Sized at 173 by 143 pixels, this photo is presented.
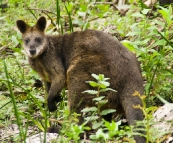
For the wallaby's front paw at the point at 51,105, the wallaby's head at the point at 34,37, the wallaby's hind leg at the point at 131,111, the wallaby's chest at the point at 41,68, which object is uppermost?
the wallaby's head at the point at 34,37

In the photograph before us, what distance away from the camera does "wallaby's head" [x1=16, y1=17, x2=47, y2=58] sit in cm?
690

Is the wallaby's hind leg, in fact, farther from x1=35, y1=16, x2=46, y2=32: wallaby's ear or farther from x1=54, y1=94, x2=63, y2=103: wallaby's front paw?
x1=35, y1=16, x2=46, y2=32: wallaby's ear

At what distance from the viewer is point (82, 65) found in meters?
6.18

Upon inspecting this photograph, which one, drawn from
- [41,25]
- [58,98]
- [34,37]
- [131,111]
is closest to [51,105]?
[58,98]

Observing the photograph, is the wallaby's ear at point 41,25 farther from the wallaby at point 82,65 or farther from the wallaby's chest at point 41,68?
the wallaby's chest at point 41,68

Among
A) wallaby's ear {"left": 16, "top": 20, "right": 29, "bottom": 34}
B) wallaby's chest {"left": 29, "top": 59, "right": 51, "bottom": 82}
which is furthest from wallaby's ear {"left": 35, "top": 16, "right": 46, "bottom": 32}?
wallaby's chest {"left": 29, "top": 59, "right": 51, "bottom": 82}

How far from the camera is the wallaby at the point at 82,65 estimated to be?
5707mm

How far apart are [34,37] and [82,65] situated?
1321 mm

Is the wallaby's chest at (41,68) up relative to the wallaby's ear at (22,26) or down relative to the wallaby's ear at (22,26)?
down

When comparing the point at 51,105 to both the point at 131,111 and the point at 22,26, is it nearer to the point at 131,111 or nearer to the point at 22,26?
the point at 22,26

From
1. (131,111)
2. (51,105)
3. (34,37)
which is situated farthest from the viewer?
(34,37)

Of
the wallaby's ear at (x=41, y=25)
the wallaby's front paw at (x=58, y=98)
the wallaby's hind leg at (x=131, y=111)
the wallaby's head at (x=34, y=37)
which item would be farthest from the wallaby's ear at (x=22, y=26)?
the wallaby's hind leg at (x=131, y=111)

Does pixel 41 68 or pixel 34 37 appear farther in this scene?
pixel 34 37

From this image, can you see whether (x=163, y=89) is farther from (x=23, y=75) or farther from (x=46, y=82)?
(x=23, y=75)
